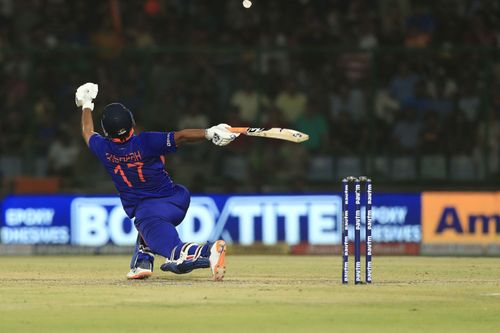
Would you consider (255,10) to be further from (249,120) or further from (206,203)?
(206,203)

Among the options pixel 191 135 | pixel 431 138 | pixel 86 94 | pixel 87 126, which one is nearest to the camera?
pixel 191 135

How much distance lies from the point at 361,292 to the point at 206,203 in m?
8.81

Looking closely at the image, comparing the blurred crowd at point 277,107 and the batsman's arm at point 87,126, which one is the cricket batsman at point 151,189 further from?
the blurred crowd at point 277,107

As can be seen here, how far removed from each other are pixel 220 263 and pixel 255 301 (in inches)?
65.8

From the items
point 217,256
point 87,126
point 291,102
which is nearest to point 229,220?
point 291,102

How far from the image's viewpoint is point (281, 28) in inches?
913

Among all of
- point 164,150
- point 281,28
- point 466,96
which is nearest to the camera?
point 164,150

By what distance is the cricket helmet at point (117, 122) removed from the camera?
41.4 feet

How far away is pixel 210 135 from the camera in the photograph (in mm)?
12070

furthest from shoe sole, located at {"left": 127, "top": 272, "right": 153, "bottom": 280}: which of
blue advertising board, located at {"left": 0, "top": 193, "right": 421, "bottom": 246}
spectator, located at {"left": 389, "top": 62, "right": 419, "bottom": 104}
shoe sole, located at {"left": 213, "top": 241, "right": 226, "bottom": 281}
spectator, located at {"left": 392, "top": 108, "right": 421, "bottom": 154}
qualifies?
spectator, located at {"left": 389, "top": 62, "right": 419, "bottom": 104}

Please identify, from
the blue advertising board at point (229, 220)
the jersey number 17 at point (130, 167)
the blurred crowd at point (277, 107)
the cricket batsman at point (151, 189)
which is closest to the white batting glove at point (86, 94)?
the cricket batsman at point (151, 189)

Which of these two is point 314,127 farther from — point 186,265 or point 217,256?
point 217,256

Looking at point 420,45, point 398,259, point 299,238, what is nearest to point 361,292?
point 398,259

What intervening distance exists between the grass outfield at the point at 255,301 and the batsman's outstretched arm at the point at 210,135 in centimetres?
142
